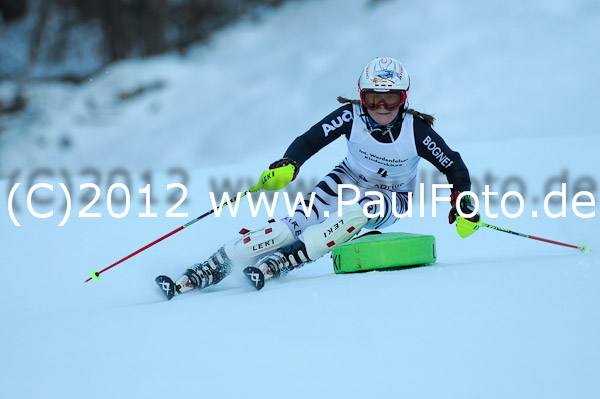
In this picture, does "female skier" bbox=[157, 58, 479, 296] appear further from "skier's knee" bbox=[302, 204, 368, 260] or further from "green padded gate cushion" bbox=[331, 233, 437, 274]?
"green padded gate cushion" bbox=[331, 233, 437, 274]

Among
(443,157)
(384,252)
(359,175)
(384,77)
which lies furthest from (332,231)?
(384,77)

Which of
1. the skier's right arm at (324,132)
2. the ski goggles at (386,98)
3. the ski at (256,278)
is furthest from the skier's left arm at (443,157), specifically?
the ski at (256,278)

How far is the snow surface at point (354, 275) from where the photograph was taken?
2.15 meters

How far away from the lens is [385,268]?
386 cm

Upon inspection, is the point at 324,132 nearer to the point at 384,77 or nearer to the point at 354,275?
the point at 384,77

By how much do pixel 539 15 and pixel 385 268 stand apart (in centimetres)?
947

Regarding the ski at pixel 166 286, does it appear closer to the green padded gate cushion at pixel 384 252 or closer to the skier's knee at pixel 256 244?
the skier's knee at pixel 256 244

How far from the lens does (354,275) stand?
361 cm

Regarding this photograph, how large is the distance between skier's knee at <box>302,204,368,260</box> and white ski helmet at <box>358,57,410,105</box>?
2.13 ft

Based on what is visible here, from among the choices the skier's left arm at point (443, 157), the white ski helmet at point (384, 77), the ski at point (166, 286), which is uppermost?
the white ski helmet at point (384, 77)

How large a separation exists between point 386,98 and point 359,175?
0.55m

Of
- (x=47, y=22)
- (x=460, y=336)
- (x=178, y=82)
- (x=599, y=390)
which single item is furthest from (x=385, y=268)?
(x=47, y=22)

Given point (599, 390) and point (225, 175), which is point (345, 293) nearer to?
point (599, 390)

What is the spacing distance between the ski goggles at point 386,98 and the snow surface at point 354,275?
3.04 ft
